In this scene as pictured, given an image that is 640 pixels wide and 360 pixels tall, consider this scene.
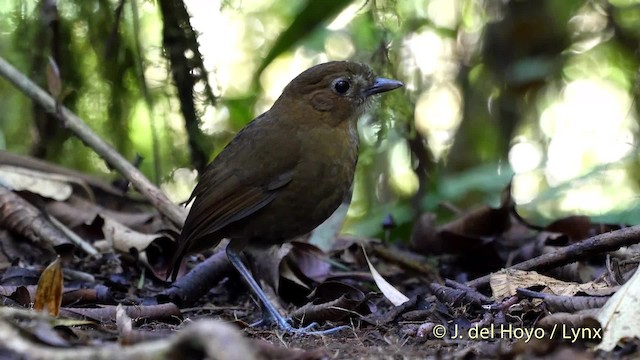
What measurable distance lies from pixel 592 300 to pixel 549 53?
3695mm

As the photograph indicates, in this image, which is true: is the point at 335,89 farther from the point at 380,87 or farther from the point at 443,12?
the point at 443,12

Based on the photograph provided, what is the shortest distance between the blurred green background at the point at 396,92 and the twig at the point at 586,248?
0.87 m

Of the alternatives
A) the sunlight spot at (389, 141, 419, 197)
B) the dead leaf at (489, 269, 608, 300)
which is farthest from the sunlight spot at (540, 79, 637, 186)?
the dead leaf at (489, 269, 608, 300)

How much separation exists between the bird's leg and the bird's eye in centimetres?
80

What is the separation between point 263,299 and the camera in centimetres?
342

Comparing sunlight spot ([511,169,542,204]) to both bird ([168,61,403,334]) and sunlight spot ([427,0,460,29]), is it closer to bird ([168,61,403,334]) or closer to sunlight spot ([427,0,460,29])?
sunlight spot ([427,0,460,29])

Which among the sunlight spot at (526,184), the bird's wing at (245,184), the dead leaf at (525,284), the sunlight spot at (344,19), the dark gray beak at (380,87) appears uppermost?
the sunlight spot at (344,19)

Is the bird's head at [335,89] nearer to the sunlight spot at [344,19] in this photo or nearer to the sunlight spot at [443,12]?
the sunlight spot at [344,19]

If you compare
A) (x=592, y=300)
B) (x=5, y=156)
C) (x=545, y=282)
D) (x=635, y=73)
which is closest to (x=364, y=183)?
(x=635, y=73)

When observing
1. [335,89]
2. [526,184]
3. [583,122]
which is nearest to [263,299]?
[335,89]

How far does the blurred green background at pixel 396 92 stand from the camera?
466 centimetres

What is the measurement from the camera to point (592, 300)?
2441 mm

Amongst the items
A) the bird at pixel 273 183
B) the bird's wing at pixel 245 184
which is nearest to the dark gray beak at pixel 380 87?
the bird at pixel 273 183

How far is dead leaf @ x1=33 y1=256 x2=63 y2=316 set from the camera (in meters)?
2.46
